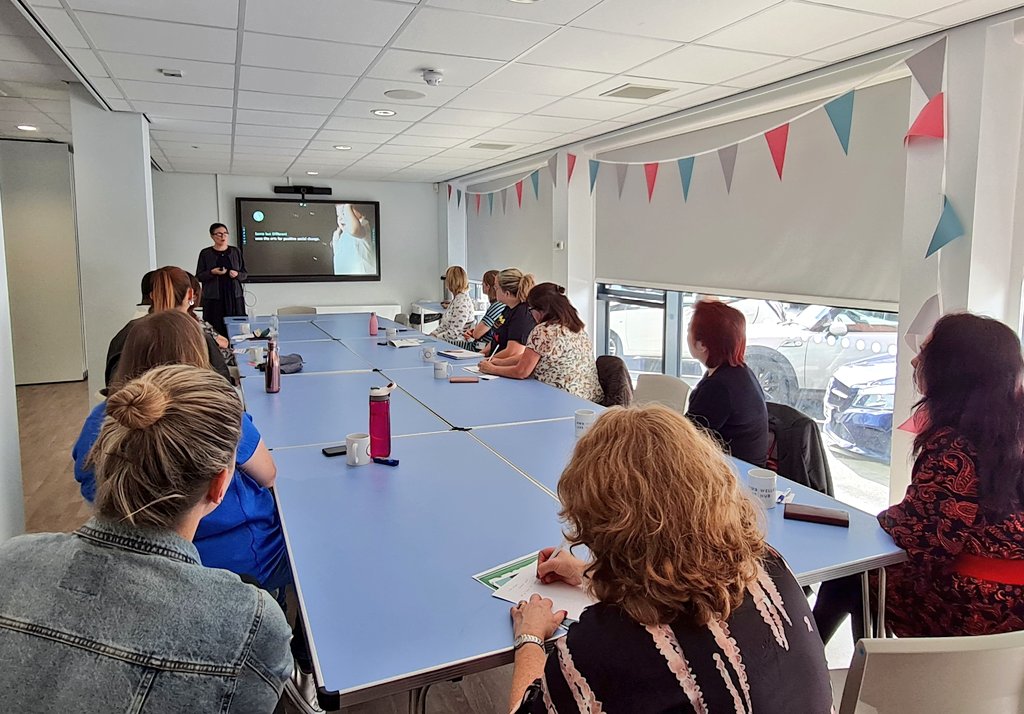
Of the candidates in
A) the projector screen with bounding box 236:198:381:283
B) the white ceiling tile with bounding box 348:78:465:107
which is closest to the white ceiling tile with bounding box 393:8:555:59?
the white ceiling tile with bounding box 348:78:465:107

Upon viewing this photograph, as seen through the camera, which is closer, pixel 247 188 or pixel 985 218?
pixel 985 218

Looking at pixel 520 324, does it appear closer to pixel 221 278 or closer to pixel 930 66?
pixel 930 66

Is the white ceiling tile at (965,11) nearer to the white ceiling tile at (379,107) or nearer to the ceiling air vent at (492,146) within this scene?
the white ceiling tile at (379,107)

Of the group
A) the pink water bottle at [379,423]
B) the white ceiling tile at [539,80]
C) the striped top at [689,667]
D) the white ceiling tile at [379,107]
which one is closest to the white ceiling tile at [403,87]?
the white ceiling tile at [379,107]

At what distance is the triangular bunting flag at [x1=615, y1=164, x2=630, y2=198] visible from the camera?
5908 mm

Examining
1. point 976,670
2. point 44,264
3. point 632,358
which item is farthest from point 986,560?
point 44,264

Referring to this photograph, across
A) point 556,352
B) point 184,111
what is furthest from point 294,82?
point 556,352

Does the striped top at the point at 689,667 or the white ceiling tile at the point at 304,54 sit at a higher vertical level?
the white ceiling tile at the point at 304,54

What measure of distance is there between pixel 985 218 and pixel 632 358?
3.71 meters

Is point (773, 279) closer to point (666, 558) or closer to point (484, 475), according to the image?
point (484, 475)

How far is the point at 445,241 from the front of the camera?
9.84 meters

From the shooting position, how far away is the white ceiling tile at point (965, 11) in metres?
2.66

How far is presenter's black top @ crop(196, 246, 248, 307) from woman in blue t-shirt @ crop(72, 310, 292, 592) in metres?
5.08

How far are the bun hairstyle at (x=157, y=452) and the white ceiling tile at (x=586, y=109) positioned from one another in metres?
3.82
